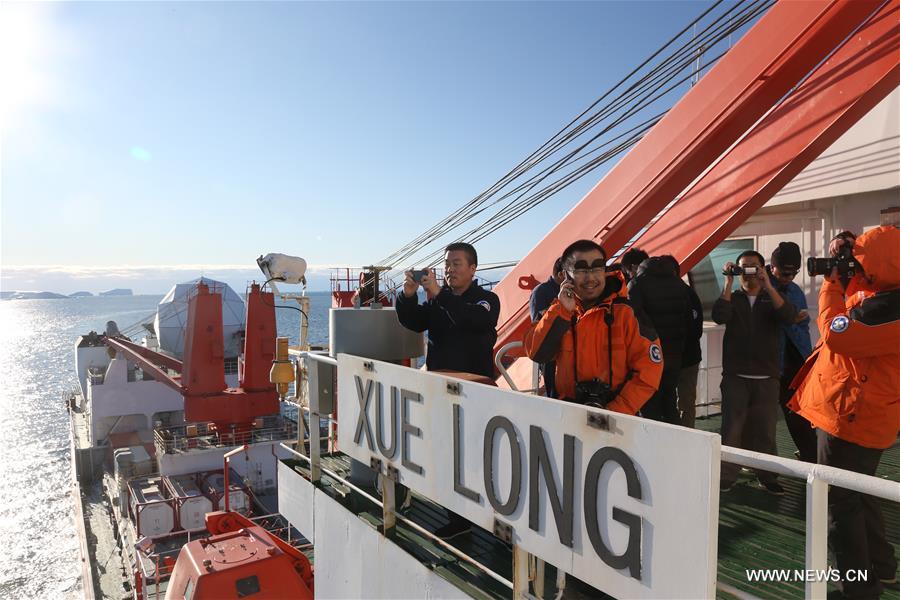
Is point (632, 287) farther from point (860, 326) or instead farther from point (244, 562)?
point (244, 562)

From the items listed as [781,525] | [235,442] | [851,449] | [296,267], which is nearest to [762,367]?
[781,525]

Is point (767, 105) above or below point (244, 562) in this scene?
above

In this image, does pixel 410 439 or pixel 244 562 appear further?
pixel 244 562

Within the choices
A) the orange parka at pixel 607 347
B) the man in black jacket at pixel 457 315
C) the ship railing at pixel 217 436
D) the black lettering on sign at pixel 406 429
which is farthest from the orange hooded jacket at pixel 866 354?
the ship railing at pixel 217 436

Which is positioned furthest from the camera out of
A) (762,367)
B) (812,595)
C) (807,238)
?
(807,238)

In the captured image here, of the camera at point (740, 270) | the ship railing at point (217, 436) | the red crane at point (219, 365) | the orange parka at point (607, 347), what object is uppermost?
the camera at point (740, 270)

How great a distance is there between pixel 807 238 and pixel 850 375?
647cm

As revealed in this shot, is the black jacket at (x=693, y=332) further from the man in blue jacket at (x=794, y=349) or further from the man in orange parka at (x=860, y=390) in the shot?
the man in orange parka at (x=860, y=390)

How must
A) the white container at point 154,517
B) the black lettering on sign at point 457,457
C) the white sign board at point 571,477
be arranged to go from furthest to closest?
the white container at point 154,517, the black lettering on sign at point 457,457, the white sign board at point 571,477

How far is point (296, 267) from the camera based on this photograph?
1395 cm

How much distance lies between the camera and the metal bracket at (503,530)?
2.75m

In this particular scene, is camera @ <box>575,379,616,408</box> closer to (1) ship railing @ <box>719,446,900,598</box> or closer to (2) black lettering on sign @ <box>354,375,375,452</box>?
(1) ship railing @ <box>719,446,900,598</box>

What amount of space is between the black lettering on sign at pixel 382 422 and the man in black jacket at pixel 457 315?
0.48 metres

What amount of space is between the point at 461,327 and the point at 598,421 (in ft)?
6.00
